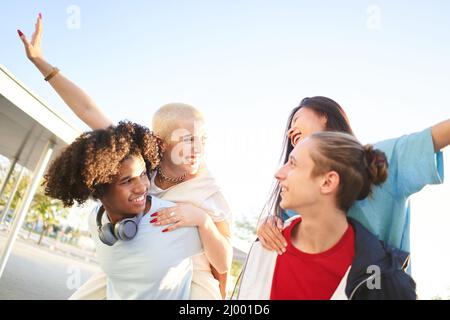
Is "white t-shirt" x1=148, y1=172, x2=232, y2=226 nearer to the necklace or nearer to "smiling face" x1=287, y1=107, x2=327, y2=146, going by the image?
the necklace

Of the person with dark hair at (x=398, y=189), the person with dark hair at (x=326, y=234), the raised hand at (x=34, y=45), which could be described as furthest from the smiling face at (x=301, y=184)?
the raised hand at (x=34, y=45)

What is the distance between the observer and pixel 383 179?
144cm

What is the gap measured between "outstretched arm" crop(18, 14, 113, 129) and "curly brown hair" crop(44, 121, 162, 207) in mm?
238

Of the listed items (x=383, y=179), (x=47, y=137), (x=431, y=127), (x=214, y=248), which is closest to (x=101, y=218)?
(x=214, y=248)

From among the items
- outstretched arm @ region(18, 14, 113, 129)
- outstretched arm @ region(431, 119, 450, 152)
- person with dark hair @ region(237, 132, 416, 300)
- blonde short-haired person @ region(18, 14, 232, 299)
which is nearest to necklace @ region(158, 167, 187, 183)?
blonde short-haired person @ region(18, 14, 232, 299)

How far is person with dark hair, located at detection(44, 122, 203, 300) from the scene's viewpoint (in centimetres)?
152

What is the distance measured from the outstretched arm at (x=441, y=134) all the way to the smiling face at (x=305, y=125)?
501 mm

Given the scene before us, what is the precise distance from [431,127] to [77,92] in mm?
1599

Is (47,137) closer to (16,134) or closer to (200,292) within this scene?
(16,134)

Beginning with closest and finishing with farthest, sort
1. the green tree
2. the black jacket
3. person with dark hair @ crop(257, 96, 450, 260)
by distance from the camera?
the black jacket, person with dark hair @ crop(257, 96, 450, 260), the green tree

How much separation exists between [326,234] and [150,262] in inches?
27.1

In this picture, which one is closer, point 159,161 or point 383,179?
point 383,179

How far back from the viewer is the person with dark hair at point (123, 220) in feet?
4.97
